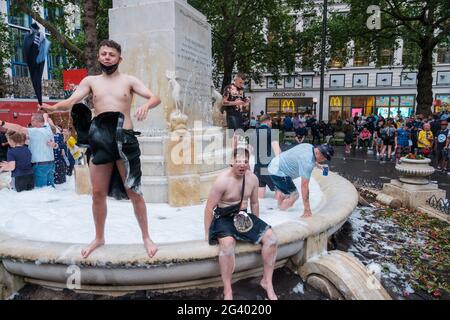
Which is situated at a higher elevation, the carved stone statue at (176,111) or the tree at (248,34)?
the tree at (248,34)

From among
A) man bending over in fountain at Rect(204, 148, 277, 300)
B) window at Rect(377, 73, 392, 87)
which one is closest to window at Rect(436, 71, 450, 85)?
window at Rect(377, 73, 392, 87)

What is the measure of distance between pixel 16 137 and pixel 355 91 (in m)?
39.1

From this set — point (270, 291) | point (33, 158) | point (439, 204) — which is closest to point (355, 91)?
point (439, 204)

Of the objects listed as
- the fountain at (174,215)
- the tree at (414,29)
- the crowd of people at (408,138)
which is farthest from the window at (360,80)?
the fountain at (174,215)

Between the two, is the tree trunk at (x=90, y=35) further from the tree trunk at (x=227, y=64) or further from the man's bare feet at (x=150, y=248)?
the tree trunk at (x=227, y=64)

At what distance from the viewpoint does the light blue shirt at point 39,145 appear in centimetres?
665

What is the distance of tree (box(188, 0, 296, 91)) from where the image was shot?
64.6 feet

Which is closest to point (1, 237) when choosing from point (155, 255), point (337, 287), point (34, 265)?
point (34, 265)

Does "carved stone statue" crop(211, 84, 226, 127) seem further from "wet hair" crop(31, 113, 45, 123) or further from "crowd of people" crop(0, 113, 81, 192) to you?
"wet hair" crop(31, 113, 45, 123)

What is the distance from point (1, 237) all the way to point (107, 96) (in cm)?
187

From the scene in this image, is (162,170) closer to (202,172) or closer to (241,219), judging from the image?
(202,172)

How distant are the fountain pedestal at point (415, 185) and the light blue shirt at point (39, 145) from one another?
7125mm

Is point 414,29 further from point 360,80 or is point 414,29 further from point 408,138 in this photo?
point 360,80

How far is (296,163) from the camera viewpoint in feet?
17.3
